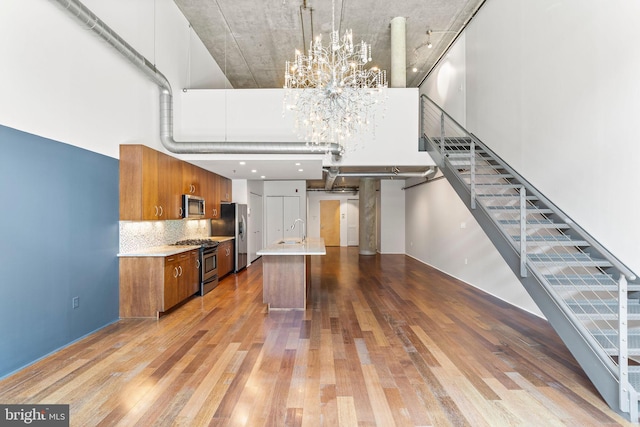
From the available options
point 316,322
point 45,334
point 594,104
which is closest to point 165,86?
point 45,334

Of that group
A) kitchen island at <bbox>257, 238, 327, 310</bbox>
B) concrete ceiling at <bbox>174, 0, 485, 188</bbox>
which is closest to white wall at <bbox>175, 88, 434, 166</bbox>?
concrete ceiling at <bbox>174, 0, 485, 188</bbox>

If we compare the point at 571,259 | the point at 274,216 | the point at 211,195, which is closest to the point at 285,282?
the point at 211,195

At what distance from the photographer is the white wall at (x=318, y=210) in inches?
585

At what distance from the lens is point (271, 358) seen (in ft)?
10.4

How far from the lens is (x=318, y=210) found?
15.0 metres

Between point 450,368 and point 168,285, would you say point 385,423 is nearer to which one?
point 450,368

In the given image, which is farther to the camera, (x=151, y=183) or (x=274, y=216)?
(x=274, y=216)

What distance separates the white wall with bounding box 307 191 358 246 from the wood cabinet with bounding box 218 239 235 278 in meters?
7.30

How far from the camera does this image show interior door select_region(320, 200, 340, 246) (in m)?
15.1

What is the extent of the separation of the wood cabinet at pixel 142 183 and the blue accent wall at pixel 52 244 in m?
0.12

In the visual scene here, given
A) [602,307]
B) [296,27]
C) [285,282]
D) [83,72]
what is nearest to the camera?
[602,307]

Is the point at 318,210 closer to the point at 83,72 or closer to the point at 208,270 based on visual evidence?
the point at 208,270

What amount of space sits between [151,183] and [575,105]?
18.2 ft

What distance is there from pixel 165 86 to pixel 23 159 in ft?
9.04
